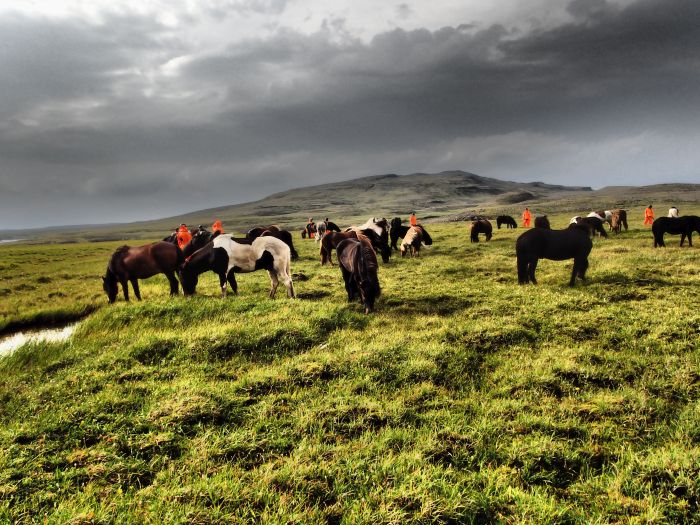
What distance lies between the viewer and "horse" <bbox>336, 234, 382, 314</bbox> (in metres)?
9.78

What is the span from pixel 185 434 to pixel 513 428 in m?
4.55

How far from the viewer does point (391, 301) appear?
1105cm

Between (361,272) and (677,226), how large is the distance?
63.2 ft

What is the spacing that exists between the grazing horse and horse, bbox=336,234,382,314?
650cm

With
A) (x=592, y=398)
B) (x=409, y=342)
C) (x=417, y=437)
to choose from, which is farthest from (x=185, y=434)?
(x=592, y=398)

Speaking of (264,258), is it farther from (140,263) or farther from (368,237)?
(368,237)

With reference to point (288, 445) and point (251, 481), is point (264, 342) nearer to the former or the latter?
point (288, 445)

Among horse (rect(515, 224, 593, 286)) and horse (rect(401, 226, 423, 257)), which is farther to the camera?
horse (rect(401, 226, 423, 257))

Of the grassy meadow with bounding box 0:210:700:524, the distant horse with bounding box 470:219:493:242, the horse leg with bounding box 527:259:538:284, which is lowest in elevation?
the grassy meadow with bounding box 0:210:700:524

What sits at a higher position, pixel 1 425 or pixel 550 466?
pixel 1 425

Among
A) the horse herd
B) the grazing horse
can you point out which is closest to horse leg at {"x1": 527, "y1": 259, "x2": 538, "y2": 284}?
the horse herd

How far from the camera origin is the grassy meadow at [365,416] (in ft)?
11.5

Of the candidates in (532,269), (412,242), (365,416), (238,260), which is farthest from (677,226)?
(238,260)

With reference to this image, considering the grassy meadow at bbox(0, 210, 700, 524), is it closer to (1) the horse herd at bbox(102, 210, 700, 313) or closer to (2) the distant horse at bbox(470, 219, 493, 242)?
(1) the horse herd at bbox(102, 210, 700, 313)
